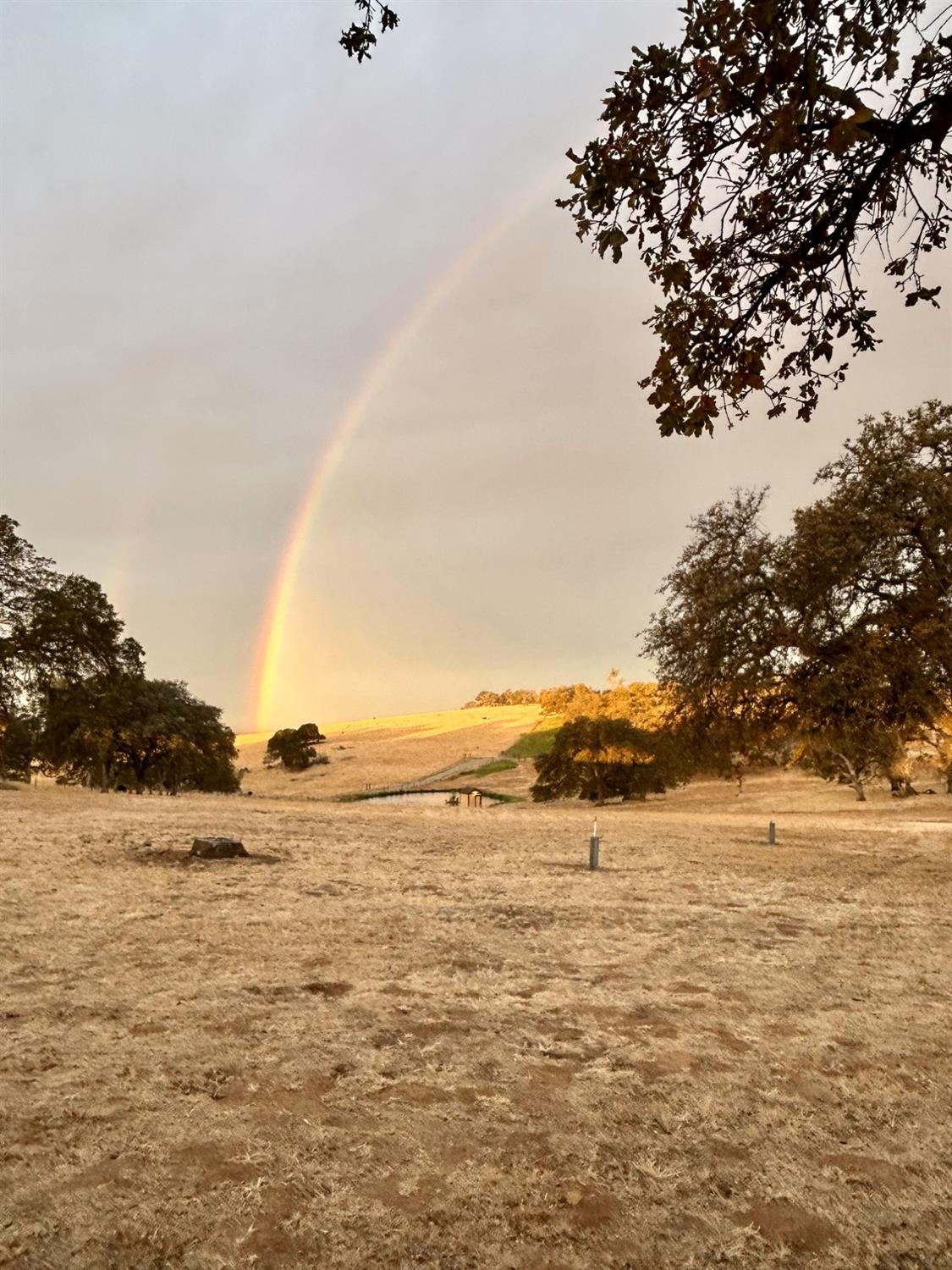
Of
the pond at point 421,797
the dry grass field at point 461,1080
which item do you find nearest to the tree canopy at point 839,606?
the dry grass field at point 461,1080

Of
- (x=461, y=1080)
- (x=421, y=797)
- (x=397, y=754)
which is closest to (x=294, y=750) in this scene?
(x=397, y=754)

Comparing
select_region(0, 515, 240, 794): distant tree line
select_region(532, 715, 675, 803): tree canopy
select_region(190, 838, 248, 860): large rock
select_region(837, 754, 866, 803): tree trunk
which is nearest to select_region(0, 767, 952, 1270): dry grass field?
select_region(190, 838, 248, 860): large rock

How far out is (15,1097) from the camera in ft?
14.4

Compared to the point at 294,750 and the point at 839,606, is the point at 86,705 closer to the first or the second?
the point at 839,606

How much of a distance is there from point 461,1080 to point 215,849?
400 inches

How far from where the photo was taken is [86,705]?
40531 millimetres

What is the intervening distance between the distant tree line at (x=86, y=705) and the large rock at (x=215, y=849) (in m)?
21.6

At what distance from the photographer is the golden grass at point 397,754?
79375mm

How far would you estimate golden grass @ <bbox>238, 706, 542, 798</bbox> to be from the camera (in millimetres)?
79375

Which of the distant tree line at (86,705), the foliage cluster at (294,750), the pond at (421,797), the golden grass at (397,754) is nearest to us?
the distant tree line at (86,705)

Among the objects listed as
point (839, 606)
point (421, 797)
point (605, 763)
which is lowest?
point (421, 797)

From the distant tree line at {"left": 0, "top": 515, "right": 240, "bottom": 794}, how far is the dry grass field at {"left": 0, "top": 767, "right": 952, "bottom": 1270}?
23.2m

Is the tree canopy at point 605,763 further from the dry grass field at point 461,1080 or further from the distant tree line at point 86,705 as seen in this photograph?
the dry grass field at point 461,1080

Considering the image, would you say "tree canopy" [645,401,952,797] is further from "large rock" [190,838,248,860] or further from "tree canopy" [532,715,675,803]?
"tree canopy" [532,715,675,803]
